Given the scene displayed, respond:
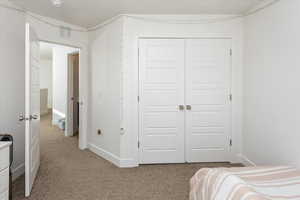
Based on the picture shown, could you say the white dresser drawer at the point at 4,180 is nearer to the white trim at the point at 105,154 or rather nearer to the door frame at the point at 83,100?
the white trim at the point at 105,154

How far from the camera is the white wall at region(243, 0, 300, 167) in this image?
87.7 inches

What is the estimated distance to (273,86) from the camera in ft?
8.50

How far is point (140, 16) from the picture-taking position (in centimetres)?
331

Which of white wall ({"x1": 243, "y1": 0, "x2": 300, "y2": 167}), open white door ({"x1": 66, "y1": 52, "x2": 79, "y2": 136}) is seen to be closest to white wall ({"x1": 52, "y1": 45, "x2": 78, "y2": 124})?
open white door ({"x1": 66, "y1": 52, "x2": 79, "y2": 136})

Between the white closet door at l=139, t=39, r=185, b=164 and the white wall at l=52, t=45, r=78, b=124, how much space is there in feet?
8.51

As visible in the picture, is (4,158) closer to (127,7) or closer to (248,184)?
(248,184)

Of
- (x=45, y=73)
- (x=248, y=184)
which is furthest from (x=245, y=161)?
(x=45, y=73)

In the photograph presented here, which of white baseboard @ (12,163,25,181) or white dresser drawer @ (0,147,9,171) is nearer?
white dresser drawer @ (0,147,9,171)

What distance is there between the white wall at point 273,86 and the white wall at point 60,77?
398 cm

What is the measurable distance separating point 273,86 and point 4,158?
305 centimetres

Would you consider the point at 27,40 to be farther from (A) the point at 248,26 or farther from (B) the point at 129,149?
(A) the point at 248,26

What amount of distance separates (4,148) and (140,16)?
2.54m

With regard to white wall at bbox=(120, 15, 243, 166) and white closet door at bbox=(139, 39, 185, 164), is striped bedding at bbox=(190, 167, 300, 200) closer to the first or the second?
white closet door at bbox=(139, 39, 185, 164)

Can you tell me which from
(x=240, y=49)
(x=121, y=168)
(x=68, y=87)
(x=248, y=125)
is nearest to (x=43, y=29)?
(x=68, y=87)
